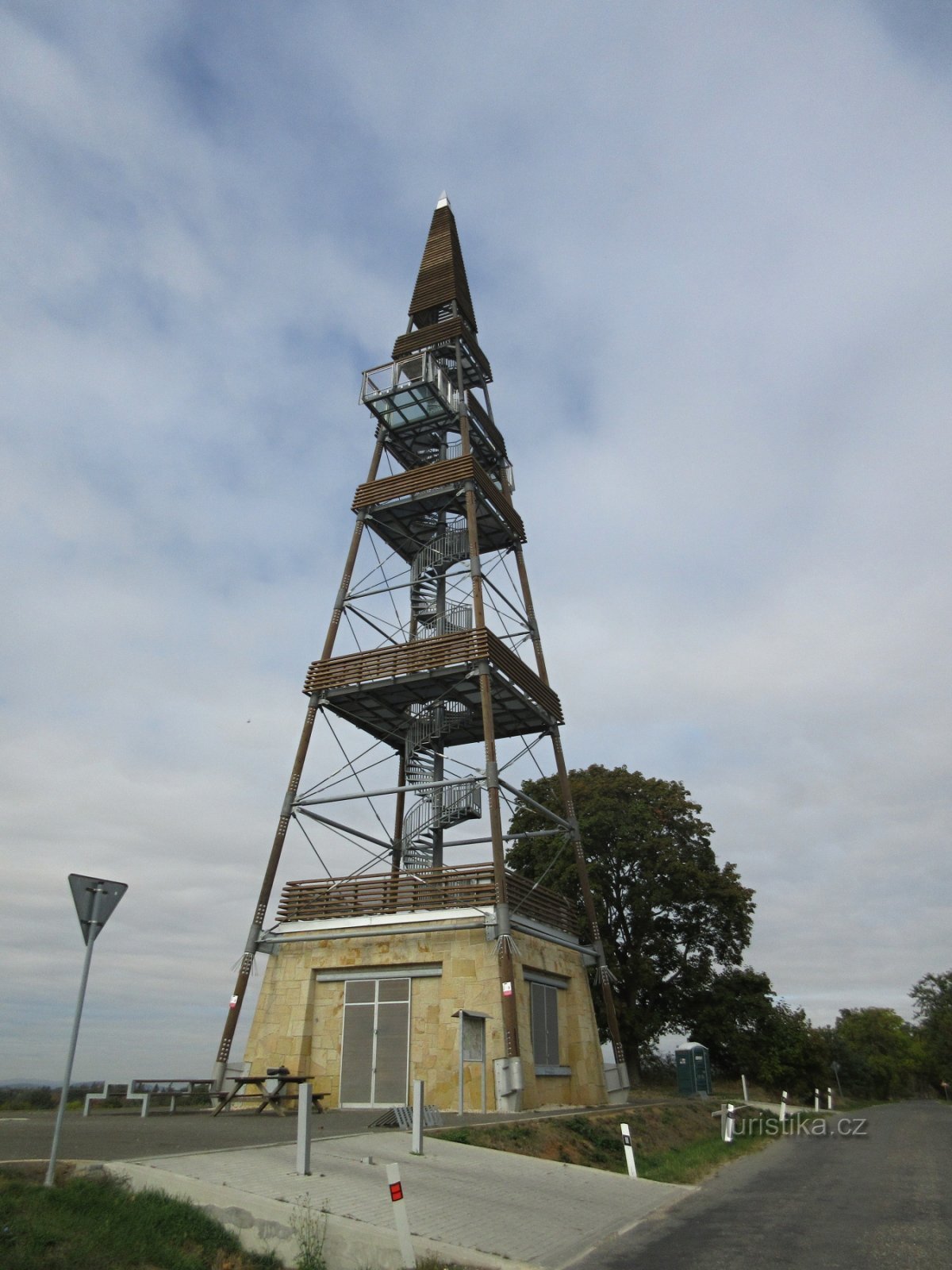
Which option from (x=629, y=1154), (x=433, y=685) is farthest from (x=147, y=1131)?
(x=433, y=685)

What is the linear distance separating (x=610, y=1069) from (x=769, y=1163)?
7.76m

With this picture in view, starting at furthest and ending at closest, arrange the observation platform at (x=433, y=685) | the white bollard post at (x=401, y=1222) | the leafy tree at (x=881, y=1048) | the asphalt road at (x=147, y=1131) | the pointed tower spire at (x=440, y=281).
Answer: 1. the leafy tree at (x=881, y=1048)
2. the pointed tower spire at (x=440, y=281)
3. the observation platform at (x=433, y=685)
4. the asphalt road at (x=147, y=1131)
5. the white bollard post at (x=401, y=1222)

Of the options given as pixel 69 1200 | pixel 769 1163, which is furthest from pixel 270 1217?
pixel 769 1163

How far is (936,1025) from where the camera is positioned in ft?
302

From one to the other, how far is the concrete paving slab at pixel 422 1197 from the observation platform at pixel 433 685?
1186cm

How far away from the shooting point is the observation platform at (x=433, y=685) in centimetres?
2184

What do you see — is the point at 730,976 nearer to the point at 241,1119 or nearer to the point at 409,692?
the point at 409,692

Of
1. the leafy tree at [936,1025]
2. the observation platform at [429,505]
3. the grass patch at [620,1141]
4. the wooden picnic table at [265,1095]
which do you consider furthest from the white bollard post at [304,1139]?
the leafy tree at [936,1025]

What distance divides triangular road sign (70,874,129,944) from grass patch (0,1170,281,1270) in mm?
2144

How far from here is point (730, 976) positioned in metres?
33.3

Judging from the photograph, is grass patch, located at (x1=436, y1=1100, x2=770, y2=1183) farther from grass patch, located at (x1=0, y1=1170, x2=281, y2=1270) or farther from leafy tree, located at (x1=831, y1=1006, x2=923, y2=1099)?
leafy tree, located at (x1=831, y1=1006, x2=923, y2=1099)

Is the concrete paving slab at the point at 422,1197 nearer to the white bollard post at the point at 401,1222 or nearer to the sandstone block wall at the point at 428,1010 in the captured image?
the white bollard post at the point at 401,1222

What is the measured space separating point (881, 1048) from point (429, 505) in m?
87.4

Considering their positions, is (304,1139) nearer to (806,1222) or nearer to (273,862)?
(806,1222)
